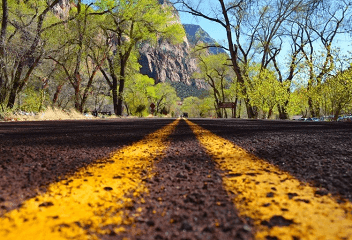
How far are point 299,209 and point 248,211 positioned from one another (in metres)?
0.15

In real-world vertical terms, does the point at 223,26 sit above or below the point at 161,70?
below

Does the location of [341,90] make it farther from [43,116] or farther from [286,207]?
[286,207]

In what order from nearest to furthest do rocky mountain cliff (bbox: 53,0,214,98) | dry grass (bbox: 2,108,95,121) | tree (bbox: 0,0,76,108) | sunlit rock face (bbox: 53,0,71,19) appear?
dry grass (bbox: 2,108,95,121)
tree (bbox: 0,0,76,108)
sunlit rock face (bbox: 53,0,71,19)
rocky mountain cliff (bbox: 53,0,214,98)

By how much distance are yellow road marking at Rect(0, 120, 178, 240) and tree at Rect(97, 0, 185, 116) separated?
15.8 metres

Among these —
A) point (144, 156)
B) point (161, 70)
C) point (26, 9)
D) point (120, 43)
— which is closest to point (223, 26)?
point (120, 43)

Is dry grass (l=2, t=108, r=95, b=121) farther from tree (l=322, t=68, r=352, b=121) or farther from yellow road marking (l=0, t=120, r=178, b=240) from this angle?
tree (l=322, t=68, r=352, b=121)

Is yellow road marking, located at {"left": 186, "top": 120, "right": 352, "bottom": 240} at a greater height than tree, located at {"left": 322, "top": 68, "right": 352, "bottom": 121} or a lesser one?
lesser

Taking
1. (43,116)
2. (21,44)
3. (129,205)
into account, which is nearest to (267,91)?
(43,116)

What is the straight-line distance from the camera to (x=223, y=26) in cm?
1609

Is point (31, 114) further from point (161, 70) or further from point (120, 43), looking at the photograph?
point (161, 70)

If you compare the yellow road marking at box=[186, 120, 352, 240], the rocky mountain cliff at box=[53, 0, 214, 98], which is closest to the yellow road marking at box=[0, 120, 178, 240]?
the yellow road marking at box=[186, 120, 352, 240]

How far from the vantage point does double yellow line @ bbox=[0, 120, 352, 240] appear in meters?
0.61

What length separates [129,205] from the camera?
781mm

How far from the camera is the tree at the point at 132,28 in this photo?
628 inches
